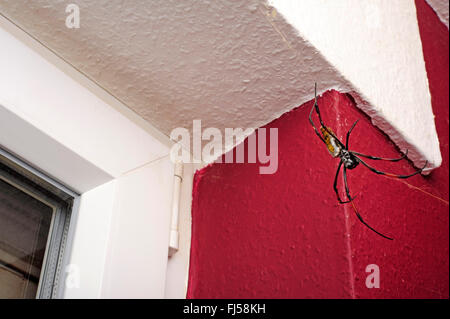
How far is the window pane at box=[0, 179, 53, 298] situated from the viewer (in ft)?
2.03

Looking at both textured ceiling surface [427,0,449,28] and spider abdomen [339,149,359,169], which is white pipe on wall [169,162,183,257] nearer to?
spider abdomen [339,149,359,169]

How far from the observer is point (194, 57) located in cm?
71

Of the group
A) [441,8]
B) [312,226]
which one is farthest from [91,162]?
[441,8]

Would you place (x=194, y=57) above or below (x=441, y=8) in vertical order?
below

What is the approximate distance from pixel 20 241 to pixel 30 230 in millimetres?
23

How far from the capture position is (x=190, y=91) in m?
0.77

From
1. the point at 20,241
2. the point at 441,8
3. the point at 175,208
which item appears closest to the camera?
the point at 20,241

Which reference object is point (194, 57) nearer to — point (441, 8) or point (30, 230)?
point (30, 230)

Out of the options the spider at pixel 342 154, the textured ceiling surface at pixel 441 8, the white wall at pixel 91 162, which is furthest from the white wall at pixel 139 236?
the textured ceiling surface at pixel 441 8

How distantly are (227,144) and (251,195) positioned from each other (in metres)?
0.11

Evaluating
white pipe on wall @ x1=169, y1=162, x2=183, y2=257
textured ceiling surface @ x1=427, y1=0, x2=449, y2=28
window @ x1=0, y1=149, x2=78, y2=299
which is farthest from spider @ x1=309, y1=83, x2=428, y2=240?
textured ceiling surface @ x1=427, y1=0, x2=449, y2=28

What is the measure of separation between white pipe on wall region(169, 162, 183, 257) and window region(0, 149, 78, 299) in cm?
17

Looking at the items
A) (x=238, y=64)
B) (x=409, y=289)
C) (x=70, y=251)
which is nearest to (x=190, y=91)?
(x=238, y=64)
